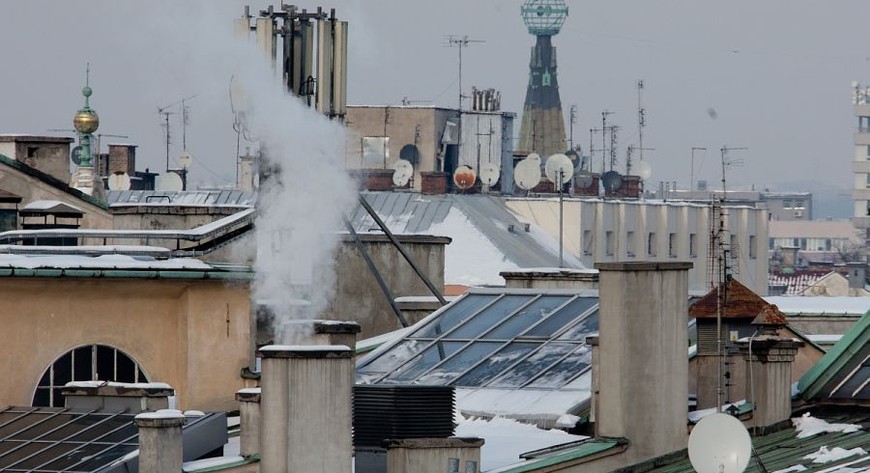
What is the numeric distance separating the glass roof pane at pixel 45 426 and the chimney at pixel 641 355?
257 inches

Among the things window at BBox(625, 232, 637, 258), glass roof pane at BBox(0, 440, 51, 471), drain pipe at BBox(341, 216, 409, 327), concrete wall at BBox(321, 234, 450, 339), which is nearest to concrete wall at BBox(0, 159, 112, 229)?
concrete wall at BBox(321, 234, 450, 339)

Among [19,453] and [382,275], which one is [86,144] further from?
[19,453]

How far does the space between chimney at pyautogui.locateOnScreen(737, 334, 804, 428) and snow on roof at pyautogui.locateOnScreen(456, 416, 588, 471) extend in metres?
2.28

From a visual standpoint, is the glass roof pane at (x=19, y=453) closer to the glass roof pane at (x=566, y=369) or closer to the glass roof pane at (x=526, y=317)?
the glass roof pane at (x=566, y=369)

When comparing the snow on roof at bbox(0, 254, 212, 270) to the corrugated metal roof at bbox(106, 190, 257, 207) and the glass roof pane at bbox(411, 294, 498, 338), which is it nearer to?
the glass roof pane at bbox(411, 294, 498, 338)

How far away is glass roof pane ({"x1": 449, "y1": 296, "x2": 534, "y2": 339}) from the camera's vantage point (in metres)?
36.6

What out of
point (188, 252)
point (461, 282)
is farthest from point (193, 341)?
point (461, 282)

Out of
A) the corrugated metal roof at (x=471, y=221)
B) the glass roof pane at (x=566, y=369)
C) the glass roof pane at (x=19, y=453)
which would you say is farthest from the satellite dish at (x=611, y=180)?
the glass roof pane at (x=19, y=453)

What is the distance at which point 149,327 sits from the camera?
1442 inches

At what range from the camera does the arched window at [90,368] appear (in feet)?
118

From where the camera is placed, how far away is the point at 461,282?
302 ft

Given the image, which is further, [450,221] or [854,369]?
[450,221]

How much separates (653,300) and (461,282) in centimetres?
6377

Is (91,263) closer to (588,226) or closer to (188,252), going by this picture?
(188,252)
